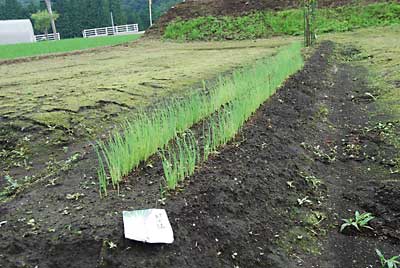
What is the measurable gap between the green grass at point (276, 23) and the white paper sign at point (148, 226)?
13.0 m

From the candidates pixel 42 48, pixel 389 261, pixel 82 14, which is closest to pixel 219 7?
pixel 42 48

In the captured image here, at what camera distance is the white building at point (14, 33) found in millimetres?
30766

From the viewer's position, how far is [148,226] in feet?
5.72

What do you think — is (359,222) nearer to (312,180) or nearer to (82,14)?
(312,180)

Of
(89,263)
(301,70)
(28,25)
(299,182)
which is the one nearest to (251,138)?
(299,182)

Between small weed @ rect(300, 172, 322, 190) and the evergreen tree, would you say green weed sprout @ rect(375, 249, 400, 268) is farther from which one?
the evergreen tree

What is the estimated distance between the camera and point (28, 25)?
32.7 metres

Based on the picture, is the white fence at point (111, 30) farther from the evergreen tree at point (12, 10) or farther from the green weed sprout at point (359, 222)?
the green weed sprout at point (359, 222)

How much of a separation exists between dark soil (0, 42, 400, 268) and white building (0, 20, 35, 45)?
32.2 meters

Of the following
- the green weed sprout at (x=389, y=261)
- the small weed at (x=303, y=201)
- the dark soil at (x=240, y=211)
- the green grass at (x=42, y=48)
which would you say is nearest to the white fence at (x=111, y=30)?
the green grass at (x=42, y=48)

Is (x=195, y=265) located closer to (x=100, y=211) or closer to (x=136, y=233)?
(x=136, y=233)

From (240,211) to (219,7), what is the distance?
16.9 metres

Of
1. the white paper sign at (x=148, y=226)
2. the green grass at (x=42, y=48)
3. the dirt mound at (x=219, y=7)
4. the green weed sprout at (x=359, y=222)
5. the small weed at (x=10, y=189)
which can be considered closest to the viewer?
the white paper sign at (x=148, y=226)

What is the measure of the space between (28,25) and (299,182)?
34.8m
